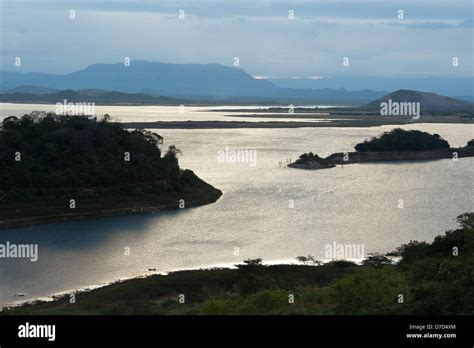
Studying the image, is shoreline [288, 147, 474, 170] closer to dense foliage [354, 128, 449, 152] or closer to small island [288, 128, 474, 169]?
small island [288, 128, 474, 169]

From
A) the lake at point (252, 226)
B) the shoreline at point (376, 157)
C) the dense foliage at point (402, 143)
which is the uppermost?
the dense foliage at point (402, 143)

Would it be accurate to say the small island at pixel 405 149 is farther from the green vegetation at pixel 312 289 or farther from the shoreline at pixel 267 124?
the green vegetation at pixel 312 289

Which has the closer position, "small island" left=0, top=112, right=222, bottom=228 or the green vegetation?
the green vegetation

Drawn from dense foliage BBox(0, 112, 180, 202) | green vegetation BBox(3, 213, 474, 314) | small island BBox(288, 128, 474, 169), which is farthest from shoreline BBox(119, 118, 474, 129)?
green vegetation BBox(3, 213, 474, 314)

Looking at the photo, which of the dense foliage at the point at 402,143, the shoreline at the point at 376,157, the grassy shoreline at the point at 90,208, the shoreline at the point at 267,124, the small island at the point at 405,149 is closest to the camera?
the grassy shoreline at the point at 90,208

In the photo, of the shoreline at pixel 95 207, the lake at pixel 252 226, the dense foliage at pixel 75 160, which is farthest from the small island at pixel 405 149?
the shoreline at pixel 95 207
